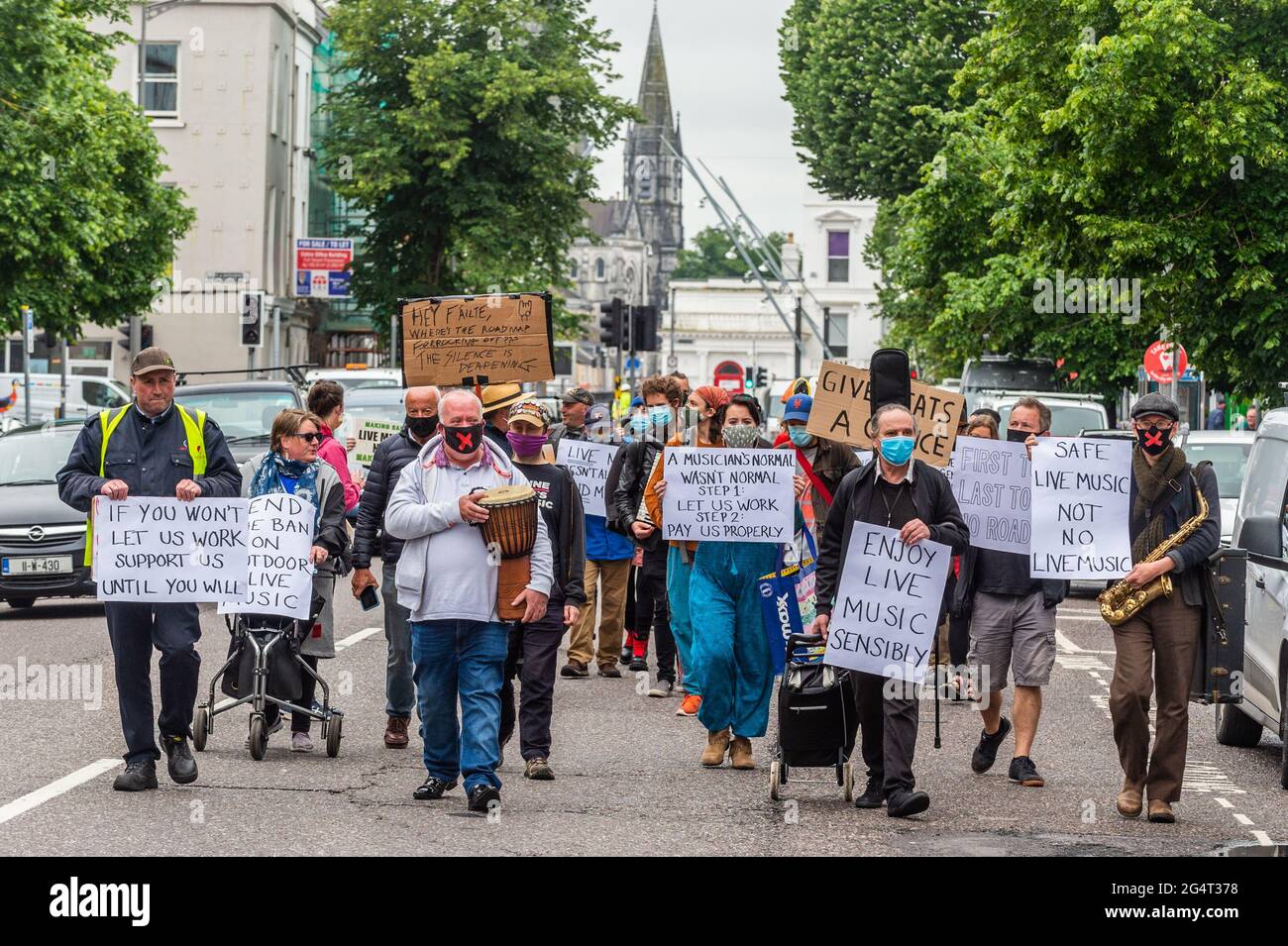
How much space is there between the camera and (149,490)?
10.3 metres

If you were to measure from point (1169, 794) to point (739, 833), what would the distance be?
2142mm

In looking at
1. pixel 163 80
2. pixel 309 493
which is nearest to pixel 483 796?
pixel 309 493

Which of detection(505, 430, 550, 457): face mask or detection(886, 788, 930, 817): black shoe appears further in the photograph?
detection(505, 430, 550, 457): face mask

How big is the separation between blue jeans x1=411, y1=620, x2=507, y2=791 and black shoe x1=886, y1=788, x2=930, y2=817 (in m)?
1.74

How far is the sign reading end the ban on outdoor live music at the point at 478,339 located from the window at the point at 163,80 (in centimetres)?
4559

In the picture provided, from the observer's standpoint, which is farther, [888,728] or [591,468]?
[591,468]

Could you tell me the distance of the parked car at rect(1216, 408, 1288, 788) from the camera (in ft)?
37.6

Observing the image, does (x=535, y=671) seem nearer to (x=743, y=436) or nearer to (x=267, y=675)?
(x=267, y=675)

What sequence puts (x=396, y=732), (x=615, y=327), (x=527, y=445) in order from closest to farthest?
(x=527, y=445)
(x=396, y=732)
(x=615, y=327)

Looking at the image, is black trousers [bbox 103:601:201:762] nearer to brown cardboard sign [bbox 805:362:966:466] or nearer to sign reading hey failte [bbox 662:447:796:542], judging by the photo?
sign reading hey failte [bbox 662:447:796:542]

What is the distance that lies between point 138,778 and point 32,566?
931 cm

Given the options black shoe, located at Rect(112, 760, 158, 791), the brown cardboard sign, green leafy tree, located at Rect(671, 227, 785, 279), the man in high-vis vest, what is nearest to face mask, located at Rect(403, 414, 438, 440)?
the man in high-vis vest

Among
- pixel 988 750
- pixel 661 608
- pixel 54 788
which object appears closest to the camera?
pixel 54 788
